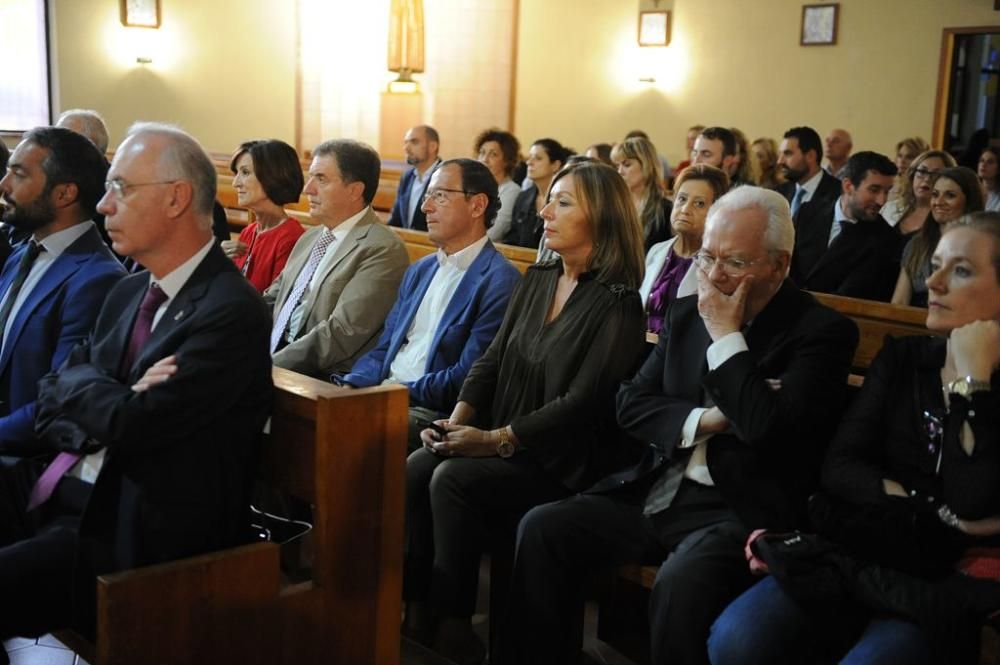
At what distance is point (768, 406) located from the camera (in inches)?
85.0

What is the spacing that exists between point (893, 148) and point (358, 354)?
6204mm

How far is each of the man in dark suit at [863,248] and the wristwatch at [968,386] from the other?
253 centimetres

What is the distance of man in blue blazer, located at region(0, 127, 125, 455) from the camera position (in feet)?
8.38

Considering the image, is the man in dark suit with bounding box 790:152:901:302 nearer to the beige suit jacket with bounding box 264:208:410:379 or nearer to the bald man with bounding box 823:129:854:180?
the beige suit jacket with bounding box 264:208:410:379

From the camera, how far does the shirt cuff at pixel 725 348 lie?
2236 mm

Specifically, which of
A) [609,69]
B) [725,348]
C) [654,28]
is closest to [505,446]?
[725,348]

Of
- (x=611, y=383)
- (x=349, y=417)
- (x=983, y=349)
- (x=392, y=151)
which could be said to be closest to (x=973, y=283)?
(x=983, y=349)

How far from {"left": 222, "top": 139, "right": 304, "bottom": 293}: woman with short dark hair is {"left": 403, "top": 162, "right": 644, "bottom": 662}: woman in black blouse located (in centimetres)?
135

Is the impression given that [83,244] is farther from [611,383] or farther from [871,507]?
[871,507]

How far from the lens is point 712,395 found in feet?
7.29

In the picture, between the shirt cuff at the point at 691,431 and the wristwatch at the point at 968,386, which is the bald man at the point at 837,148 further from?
the wristwatch at the point at 968,386

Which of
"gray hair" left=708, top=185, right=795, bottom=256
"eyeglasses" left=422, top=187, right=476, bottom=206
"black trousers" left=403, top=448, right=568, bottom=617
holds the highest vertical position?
"gray hair" left=708, top=185, right=795, bottom=256

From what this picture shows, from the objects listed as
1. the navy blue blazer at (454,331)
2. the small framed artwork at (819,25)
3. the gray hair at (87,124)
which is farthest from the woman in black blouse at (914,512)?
the small framed artwork at (819,25)

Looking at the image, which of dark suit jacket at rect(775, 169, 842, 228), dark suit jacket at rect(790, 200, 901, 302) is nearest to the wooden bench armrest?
dark suit jacket at rect(790, 200, 901, 302)
